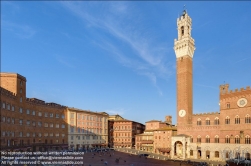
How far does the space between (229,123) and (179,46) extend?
25.4 m

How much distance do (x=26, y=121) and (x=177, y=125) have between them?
133 feet

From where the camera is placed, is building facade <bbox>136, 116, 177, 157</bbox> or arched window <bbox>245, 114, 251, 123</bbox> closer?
arched window <bbox>245, 114, 251, 123</bbox>

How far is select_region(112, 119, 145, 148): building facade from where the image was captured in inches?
3846

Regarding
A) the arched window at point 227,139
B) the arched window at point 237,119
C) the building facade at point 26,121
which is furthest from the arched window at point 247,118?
the building facade at point 26,121

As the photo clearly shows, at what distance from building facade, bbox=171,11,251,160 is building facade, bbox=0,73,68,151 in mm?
35673

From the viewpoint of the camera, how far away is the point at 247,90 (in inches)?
2079

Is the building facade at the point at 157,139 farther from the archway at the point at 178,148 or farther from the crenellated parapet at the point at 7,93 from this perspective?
the crenellated parapet at the point at 7,93

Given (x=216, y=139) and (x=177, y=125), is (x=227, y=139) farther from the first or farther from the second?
(x=177, y=125)

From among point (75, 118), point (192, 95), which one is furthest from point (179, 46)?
point (75, 118)

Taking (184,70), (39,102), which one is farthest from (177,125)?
(39,102)

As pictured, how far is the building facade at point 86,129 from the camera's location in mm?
78875

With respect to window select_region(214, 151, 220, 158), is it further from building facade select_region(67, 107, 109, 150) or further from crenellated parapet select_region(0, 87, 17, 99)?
crenellated parapet select_region(0, 87, 17, 99)

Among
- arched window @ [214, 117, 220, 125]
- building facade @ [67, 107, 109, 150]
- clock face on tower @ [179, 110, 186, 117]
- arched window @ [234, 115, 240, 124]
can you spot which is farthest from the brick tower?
building facade @ [67, 107, 109, 150]

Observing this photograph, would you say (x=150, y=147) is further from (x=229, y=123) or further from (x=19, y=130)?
(x=19, y=130)
